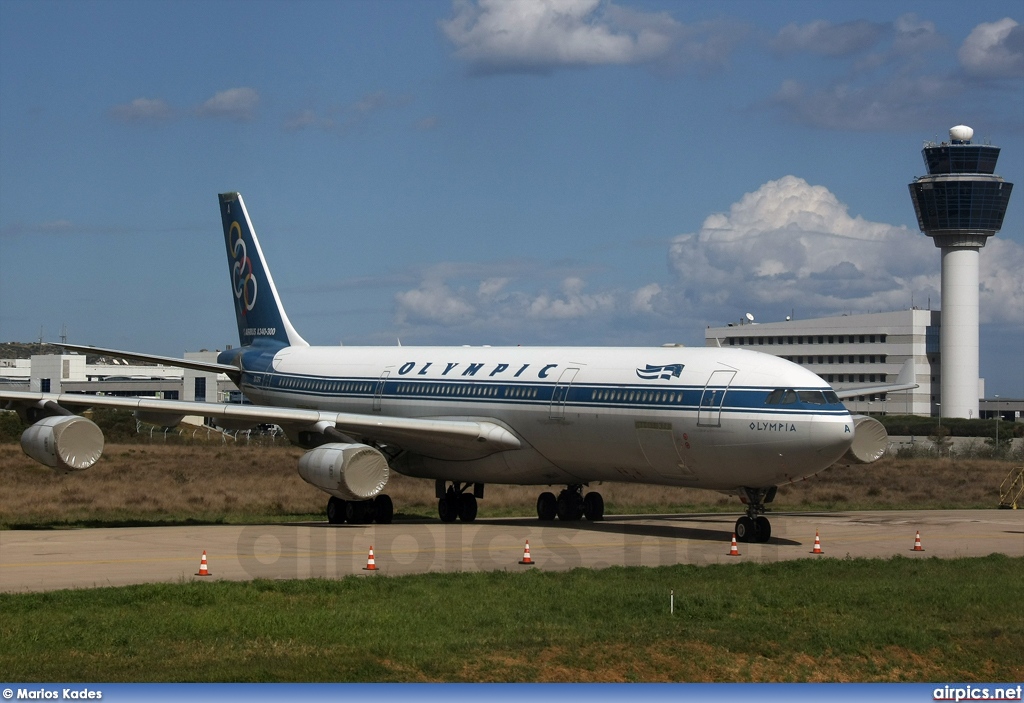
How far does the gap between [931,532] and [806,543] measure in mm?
5443

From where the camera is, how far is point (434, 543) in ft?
92.3

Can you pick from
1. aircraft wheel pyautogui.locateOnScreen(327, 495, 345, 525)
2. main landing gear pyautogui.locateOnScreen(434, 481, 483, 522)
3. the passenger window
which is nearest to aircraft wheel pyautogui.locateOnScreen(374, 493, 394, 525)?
aircraft wheel pyautogui.locateOnScreen(327, 495, 345, 525)

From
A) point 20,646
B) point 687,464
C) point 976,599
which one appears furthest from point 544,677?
point 687,464

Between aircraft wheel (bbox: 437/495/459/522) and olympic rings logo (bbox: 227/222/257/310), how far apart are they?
12.4 metres

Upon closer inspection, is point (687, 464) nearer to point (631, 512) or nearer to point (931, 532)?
point (931, 532)

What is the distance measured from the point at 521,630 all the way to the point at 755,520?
43.1ft

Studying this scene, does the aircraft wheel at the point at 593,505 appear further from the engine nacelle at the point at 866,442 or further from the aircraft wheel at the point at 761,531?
the aircraft wheel at the point at 761,531

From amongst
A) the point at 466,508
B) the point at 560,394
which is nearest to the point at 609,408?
the point at 560,394

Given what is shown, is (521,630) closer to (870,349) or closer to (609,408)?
(609,408)

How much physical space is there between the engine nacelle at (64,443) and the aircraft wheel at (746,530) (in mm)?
14747

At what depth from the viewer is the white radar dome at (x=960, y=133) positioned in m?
120

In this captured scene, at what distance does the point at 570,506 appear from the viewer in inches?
1388

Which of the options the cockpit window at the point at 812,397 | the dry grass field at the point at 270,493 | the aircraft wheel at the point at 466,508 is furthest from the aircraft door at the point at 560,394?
the dry grass field at the point at 270,493

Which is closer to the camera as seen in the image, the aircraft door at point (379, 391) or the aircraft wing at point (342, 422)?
the aircraft wing at point (342, 422)
